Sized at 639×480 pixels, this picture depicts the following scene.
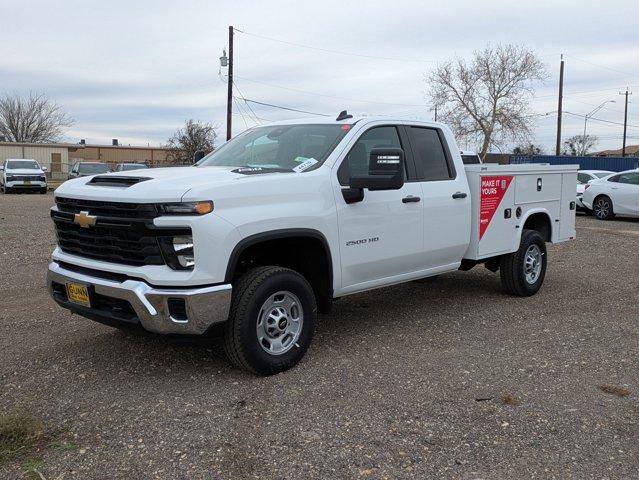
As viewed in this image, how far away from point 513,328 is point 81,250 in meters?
3.92

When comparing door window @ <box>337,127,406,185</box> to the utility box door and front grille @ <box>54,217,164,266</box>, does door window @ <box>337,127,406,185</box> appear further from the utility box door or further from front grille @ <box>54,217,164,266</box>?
the utility box door

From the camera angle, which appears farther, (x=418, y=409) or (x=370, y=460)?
(x=418, y=409)

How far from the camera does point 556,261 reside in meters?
9.88

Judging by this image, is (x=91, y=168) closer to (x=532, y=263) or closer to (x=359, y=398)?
(x=532, y=263)

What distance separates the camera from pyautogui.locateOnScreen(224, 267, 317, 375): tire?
426cm

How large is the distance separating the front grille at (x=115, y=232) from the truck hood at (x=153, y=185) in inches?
2.1

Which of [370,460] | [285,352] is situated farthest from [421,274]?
[370,460]

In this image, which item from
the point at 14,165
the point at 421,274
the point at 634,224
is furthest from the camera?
the point at 14,165

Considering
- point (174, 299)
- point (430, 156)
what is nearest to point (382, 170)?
point (430, 156)

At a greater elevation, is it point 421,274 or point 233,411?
point 421,274

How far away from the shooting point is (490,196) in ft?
21.1

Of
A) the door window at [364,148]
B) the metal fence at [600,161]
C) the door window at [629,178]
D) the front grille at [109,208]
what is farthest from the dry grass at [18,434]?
the metal fence at [600,161]

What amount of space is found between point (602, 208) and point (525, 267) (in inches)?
465

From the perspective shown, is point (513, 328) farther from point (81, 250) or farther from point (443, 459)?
point (81, 250)
